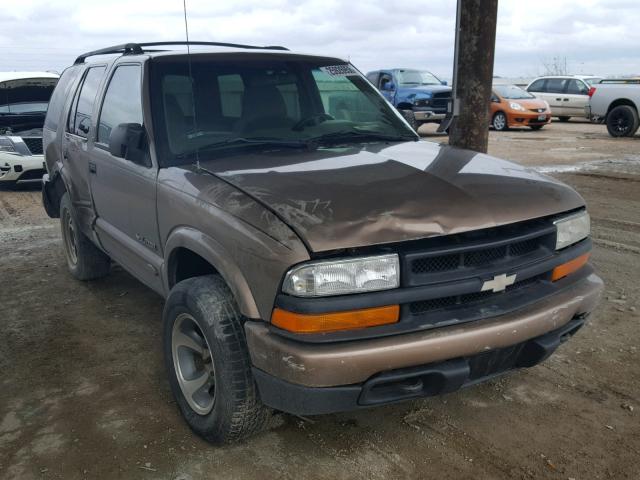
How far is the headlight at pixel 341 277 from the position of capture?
236 centimetres

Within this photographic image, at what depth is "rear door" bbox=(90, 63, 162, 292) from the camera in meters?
3.51

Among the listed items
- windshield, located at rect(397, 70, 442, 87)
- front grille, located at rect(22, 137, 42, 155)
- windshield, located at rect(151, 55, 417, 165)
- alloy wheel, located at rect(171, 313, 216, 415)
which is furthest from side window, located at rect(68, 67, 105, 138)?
windshield, located at rect(397, 70, 442, 87)

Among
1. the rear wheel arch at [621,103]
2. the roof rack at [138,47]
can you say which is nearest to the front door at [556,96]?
the rear wheel arch at [621,103]

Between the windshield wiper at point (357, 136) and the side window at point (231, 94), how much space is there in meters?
0.46

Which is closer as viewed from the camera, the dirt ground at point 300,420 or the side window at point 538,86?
the dirt ground at point 300,420

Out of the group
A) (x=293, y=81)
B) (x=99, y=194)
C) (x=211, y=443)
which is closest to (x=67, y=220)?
(x=99, y=194)

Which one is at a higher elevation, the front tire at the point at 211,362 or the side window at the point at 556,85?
the side window at the point at 556,85

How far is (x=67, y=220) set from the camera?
5.45m

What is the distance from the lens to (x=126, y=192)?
3.79m

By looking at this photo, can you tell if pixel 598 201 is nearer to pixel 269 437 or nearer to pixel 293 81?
pixel 293 81

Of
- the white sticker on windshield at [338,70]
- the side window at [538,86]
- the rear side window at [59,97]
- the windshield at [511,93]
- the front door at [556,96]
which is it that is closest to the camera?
the white sticker on windshield at [338,70]

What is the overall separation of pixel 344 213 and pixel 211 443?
1.27 metres

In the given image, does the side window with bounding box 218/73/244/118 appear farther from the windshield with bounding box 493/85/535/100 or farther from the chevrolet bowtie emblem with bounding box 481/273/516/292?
the windshield with bounding box 493/85/535/100

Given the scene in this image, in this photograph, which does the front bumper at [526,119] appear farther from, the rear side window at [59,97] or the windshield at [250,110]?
the windshield at [250,110]
